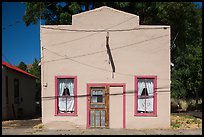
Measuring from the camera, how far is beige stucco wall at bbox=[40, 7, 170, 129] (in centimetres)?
1388

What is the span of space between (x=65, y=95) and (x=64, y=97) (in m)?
0.11

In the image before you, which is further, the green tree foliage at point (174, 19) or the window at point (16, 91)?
the green tree foliage at point (174, 19)

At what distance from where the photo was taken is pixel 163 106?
544 inches

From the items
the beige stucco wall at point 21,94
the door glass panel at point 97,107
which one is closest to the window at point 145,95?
the door glass panel at point 97,107

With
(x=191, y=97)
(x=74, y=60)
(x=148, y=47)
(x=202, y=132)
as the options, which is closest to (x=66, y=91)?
(x=74, y=60)

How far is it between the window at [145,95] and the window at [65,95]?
297 cm

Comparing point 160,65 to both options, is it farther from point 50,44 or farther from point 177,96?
point 177,96

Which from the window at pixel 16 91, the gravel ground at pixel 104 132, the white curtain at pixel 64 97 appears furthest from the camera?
the window at pixel 16 91

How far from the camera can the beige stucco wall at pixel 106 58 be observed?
45.5 feet

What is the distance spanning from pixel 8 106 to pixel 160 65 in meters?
10.4

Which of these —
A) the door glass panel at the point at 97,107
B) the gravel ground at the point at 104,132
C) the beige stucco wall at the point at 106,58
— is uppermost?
the beige stucco wall at the point at 106,58

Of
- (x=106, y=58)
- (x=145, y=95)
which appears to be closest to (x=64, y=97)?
(x=106, y=58)

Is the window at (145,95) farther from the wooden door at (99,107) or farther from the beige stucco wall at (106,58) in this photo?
the wooden door at (99,107)

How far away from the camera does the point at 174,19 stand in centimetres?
2348
